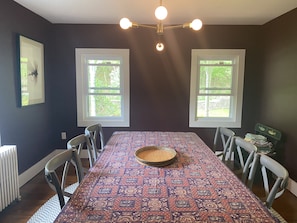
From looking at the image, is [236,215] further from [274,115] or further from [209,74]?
[209,74]

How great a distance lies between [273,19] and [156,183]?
3365 millimetres

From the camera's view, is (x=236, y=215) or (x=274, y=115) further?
(x=274, y=115)

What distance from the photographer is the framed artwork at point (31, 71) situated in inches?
116

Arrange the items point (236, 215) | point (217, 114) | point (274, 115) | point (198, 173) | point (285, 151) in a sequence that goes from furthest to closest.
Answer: point (217, 114), point (274, 115), point (285, 151), point (198, 173), point (236, 215)

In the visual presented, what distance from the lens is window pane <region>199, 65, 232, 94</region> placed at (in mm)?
3980

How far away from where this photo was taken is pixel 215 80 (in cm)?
402

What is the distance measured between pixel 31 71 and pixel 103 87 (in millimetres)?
1223

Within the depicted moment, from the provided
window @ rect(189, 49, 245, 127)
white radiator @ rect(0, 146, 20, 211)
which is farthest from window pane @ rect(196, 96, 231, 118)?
white radiator @ rect(0, 146, 20, 211)

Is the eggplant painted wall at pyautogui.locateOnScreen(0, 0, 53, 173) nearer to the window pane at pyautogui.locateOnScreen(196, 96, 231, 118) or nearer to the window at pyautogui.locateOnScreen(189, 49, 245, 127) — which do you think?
the window at pyautogui.locateOnScreen(189, 49, 245, 127)

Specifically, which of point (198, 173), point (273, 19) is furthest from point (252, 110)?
point (198, 173)

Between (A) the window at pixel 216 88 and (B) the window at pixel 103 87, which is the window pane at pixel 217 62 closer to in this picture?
(A) the window at pixel 216 88

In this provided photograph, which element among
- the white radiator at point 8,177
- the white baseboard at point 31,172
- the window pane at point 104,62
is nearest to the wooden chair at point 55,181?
the white radiator at point 8,177

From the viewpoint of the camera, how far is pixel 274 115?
340cm

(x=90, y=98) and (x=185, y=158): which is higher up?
(x=90, y=98)
